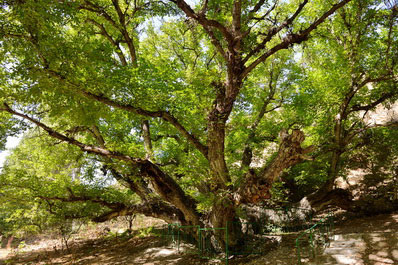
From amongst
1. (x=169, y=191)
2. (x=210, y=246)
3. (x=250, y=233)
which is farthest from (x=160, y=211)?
(x=250, y=233)

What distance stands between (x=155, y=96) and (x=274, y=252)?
6.76 metres

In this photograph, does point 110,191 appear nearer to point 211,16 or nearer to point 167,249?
point 167,249

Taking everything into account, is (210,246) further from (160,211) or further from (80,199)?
(80,199)

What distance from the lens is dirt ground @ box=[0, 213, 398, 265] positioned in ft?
18.8

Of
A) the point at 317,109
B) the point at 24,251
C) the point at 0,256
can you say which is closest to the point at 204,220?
the point at 317,109

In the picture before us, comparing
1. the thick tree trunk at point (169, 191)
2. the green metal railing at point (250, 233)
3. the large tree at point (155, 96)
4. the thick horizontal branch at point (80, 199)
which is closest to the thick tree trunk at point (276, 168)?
the large tree at point (155, 96)

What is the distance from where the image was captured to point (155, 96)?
6.63 m

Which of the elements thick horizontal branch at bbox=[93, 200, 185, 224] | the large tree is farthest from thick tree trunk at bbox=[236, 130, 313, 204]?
thick horizontal branch at bbox=[93, 200, 185, 224]

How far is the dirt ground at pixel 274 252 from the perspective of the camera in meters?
5.72

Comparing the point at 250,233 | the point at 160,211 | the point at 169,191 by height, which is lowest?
the point at 250,233

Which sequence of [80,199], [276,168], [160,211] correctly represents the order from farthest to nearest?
[160,211] < [80,199] < [276,168]

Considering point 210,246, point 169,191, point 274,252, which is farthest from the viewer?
point 210,246

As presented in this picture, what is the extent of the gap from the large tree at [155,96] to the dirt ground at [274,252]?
5.45 ft

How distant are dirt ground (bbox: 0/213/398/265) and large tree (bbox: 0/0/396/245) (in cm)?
166
